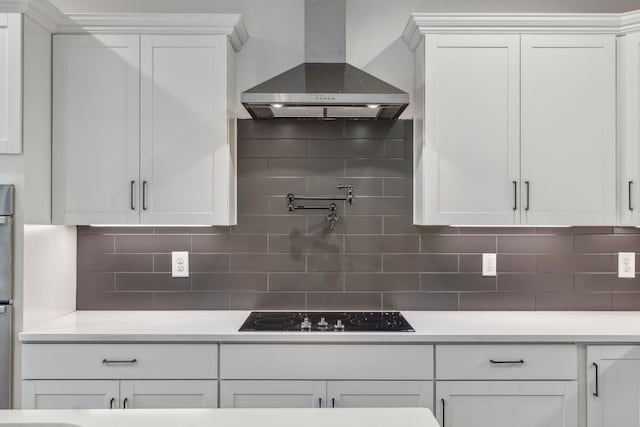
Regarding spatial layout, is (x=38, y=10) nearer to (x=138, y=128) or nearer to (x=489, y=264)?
(x=138, y=128)

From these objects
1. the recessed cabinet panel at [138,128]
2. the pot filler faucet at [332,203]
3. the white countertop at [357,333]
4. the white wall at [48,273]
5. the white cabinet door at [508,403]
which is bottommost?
the white cabinet door at [508,403]

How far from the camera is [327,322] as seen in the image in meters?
2.63

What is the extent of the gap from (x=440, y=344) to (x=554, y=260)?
1.00 metres

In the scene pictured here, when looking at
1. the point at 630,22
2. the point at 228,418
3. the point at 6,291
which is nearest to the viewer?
the point at 228,418

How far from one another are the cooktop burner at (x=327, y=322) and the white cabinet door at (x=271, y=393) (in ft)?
0.75

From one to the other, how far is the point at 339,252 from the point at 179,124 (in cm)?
107

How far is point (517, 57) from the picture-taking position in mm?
2652

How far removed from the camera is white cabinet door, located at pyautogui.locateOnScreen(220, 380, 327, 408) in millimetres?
2395

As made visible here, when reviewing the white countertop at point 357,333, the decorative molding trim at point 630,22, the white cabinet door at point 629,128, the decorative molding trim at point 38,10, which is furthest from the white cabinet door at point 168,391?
the decorative molding trim at point 630,22

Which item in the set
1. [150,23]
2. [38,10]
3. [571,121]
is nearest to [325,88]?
[150,23]

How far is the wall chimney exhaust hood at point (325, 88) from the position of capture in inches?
96.4

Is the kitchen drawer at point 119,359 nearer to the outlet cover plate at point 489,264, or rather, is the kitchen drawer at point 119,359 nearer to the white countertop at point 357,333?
the white countertop at point 357,333

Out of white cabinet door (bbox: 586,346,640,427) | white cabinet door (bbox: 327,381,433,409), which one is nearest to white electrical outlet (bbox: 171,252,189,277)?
white cabinet door (bbox: 327,381,433,409)

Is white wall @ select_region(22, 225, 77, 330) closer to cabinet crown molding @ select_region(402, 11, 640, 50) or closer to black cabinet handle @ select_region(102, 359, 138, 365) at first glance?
black cabinet handle @ select_region(102, 359, 138, 365)
